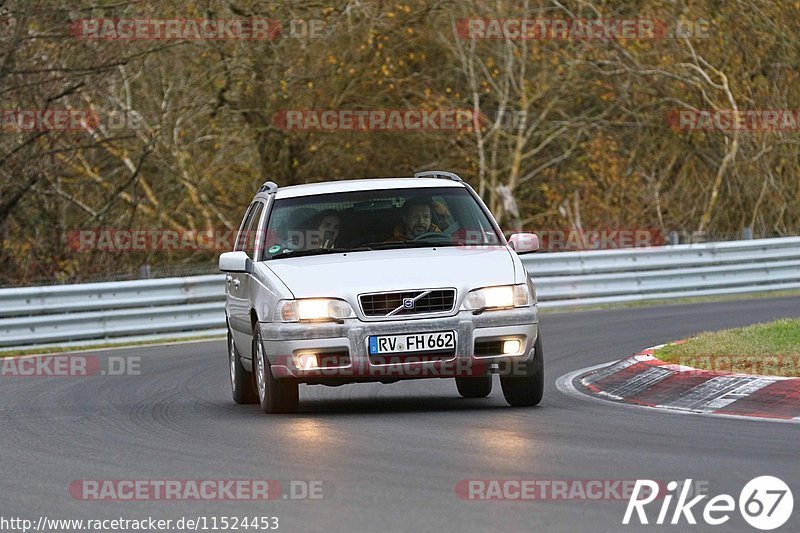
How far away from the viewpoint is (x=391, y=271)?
38.2 ft

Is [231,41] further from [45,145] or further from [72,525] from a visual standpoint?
A: [72,525]

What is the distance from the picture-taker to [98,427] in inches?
464

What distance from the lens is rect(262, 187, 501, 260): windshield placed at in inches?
494

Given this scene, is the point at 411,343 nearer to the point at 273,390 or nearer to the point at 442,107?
the point at 273,390

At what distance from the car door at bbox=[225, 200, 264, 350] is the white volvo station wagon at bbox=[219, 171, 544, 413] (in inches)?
2.0

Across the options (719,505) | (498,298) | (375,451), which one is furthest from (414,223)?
(719,505)

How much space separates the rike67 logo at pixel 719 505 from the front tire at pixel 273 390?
177 inches

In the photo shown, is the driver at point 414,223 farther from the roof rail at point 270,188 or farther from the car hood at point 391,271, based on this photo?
the roof rail at point 270,188

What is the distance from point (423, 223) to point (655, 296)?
1336 cm

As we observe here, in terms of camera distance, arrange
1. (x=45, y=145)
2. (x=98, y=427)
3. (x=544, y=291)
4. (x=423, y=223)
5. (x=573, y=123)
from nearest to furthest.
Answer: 1. (x=98, y=427)
2. (x=423, y=223)
3. (x=544, y=291)
4. (x=45, y=145)
5. (x=573, y=123)

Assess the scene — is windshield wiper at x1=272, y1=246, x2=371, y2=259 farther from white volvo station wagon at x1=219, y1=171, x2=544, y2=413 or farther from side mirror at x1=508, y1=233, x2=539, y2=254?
side mirror at x1=508, y1=233, x2=539, y2=254

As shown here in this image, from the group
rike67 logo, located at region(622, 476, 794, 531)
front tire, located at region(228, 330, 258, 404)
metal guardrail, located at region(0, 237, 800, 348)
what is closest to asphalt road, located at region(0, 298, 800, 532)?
rike67 logo, located at region(622, 476, 794, 531)

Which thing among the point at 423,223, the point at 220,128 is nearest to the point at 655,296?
the point at 220,128

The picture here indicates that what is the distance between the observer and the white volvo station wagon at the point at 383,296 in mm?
11430
